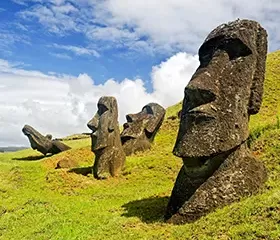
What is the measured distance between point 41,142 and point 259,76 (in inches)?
861

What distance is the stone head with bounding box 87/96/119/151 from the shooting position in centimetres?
2003

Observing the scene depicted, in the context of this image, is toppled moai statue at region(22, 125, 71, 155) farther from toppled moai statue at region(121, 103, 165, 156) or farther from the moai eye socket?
the moai eye socket

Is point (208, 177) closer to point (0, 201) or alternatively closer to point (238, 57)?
point (238, 57)

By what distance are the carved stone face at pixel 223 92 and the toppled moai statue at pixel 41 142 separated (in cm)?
2106

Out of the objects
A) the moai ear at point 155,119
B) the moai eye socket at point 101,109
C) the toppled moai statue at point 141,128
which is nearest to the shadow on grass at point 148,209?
the moai eye socket at point 101,109

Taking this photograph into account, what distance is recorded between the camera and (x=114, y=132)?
20.6 m

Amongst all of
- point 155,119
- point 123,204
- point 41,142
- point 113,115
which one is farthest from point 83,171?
point 41,142

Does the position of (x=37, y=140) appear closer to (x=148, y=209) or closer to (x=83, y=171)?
(x=83, y=171)

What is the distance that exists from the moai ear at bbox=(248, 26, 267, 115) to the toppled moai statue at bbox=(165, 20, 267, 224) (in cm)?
3

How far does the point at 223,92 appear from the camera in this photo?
33.7ft

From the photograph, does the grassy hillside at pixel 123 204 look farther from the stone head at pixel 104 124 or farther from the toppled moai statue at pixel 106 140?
the stone head at pixel 104 124

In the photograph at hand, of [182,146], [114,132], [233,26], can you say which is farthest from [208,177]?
[114,132]

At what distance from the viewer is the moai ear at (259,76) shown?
1088 cm

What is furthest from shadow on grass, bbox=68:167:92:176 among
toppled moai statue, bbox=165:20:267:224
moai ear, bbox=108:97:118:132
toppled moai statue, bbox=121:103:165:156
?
toppled moai statue, bbox=165:20:267:224
